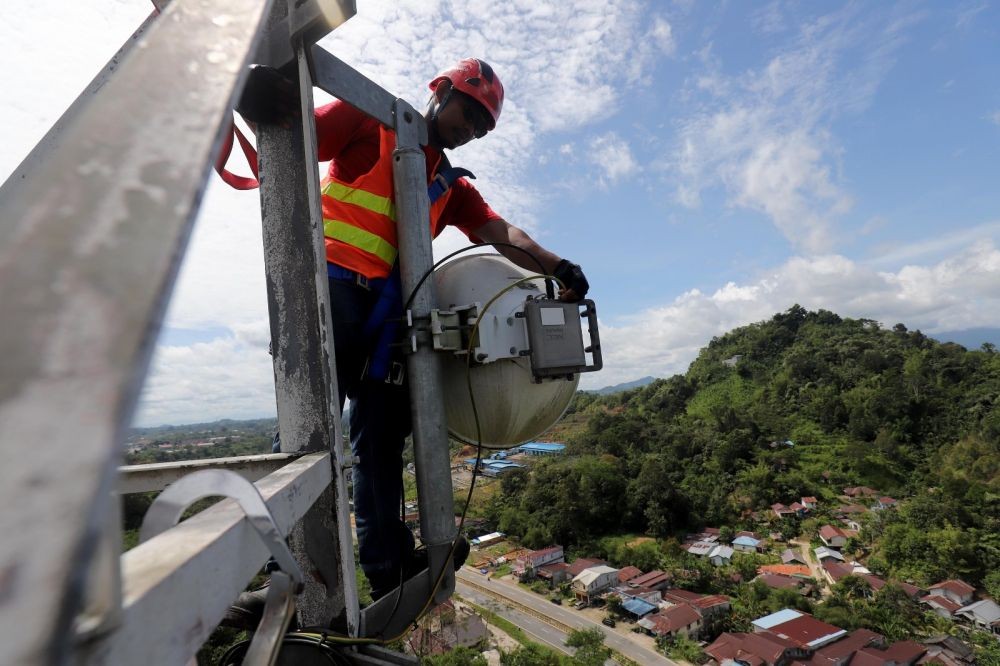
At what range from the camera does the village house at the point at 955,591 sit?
21.7 metres

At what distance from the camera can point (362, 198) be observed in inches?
77.5

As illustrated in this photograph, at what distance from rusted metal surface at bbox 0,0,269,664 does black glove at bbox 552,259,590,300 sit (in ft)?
6.57

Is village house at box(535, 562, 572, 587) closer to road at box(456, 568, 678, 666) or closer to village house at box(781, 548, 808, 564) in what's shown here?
road at box(456, 568, 678, 666)

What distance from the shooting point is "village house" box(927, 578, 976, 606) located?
71.3ft

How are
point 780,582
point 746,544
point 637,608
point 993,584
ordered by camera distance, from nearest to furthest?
point 993,584, point 637,608, point 780,582, point 746,544

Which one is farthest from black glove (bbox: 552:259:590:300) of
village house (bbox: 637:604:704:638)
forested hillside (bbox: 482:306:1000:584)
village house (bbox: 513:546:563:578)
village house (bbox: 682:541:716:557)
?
village house (bbox: 682:541:716:557)

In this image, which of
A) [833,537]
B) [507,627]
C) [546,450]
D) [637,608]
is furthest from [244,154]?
[546,450]

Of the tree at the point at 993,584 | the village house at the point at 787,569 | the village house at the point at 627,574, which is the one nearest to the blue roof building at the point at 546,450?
the village house at the point at 627,574

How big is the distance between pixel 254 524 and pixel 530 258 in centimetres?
205

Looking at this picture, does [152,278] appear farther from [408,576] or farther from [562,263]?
[562,263]

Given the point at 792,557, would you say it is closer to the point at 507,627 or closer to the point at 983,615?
the point at 983,615

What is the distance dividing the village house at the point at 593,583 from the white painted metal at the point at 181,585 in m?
27.3

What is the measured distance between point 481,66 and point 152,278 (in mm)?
2179

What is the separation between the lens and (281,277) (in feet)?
5.34
